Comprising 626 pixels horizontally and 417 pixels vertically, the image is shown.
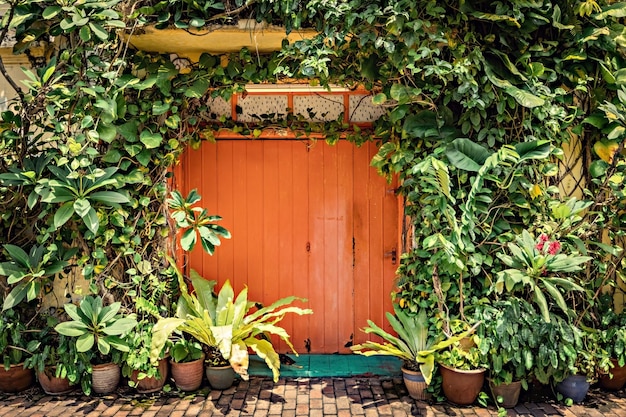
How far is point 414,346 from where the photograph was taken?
15.5 feet

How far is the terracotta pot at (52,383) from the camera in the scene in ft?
15.5

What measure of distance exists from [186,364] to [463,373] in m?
2.33

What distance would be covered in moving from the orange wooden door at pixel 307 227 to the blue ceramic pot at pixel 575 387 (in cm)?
178

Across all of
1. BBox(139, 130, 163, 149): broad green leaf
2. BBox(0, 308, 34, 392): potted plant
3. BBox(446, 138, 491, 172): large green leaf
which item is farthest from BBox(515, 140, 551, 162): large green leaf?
BBox(0, 308, 34, 392): potted plant

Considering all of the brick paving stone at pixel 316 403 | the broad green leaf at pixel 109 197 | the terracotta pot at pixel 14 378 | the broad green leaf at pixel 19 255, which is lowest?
the brick paving stone at pixel 316 403

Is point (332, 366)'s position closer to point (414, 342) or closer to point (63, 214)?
point (414, 342)

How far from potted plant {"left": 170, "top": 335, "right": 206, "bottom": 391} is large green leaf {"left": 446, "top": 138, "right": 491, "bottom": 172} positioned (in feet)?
8.98

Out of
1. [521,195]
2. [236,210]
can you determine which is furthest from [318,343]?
[521,195]

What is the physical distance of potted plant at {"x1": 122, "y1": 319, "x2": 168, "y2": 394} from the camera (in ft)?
15.4

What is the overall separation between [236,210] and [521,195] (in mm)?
2767

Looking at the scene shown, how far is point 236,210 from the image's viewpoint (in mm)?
5734

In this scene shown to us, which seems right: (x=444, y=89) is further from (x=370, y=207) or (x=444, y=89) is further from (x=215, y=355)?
(x=215, y=355)

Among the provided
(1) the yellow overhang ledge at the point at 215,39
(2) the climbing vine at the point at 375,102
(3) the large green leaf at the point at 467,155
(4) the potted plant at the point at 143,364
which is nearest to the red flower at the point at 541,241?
(2) the climbing vine at the point at 375,102

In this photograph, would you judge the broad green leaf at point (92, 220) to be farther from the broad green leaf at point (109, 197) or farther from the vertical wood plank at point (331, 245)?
the vertical wood plank at point (331, 245)
